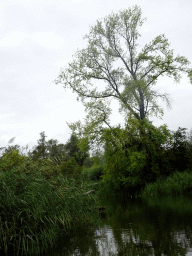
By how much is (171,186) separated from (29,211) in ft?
42.5

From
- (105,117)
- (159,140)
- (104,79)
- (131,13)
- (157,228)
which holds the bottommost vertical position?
(157,228)

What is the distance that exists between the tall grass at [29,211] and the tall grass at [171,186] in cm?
1118

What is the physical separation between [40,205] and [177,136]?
18.1m

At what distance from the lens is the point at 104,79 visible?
84.1ft

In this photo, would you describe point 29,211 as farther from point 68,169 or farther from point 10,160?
point 68,169

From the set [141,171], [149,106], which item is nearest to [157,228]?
[141,171]

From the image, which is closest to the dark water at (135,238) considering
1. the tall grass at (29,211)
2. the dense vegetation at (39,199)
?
the dense vegetation at (39,199)

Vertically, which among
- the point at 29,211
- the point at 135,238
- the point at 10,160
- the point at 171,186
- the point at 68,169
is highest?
the point at 10,160

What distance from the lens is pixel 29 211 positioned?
231 inches

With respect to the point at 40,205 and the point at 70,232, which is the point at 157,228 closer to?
the point at 70,232

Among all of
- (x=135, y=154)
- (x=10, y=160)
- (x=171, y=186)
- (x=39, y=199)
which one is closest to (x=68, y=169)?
(x=10, y=160)

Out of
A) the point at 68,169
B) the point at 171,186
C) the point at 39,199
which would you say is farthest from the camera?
the point at 171,186

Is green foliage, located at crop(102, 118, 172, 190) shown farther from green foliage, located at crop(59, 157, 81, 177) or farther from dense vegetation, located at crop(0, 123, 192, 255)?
green foliage, located at crop(59, 157, 81, 177)

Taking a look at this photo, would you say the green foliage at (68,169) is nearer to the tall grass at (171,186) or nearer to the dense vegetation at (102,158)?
the dense vegetation at (102,158)
